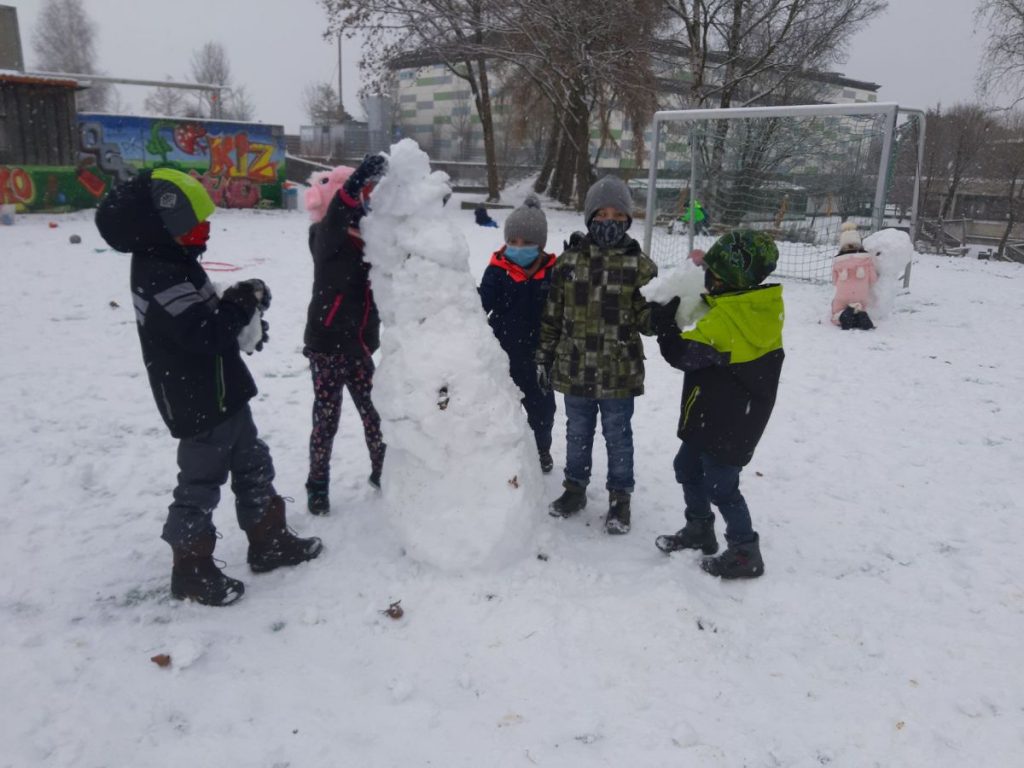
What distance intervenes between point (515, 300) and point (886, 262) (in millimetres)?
6193

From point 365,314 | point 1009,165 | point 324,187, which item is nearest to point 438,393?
point 365,314

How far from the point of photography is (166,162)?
17.4 m

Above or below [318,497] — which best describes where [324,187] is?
above

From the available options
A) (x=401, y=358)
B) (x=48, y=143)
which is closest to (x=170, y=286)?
(x=401, y=358)

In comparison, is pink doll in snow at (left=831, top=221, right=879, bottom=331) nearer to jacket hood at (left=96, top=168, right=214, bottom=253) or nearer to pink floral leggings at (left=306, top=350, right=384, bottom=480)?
pink floral leggings at (left=306, top=350, right=384, bottom=480)

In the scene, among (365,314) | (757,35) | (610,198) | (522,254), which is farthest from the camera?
(757,35)

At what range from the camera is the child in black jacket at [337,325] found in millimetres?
3191

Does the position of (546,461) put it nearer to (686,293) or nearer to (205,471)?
(686,293)

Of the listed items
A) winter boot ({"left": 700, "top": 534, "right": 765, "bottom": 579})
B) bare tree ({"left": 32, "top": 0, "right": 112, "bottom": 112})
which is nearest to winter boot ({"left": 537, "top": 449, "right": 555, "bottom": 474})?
winter boot ({"left": 700, "top": 534, "right": 765, "bottom": 579})

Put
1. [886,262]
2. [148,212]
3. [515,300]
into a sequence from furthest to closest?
[886,262]
[515,300]
[148,212]

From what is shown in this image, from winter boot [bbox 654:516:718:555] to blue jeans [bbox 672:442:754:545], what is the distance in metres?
0.03

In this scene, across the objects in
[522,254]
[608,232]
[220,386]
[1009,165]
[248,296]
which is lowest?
[220,386]

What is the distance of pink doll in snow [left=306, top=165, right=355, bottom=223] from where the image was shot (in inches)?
132

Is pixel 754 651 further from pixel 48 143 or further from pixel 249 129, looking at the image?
pixel 249 129
